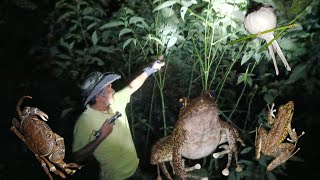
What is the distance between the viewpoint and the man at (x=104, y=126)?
1.87 meters

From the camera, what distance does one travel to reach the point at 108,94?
1868 millimetres

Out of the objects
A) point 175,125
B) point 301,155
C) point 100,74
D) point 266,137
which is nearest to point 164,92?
point 175,125

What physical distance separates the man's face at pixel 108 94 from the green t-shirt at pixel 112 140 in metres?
0.02

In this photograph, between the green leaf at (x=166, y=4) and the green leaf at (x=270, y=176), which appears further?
the green leaf at (x=270, y=176)

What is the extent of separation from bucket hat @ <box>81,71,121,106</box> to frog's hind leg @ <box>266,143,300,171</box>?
728mm

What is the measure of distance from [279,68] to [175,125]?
49cm

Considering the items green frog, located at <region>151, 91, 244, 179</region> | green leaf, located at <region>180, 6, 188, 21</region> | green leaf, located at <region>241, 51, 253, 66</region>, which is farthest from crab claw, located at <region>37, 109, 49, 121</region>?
green leaf, located at <region>241, 51, 253, 66</region>

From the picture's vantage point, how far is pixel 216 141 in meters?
1.95

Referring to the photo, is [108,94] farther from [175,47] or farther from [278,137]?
[278,137]

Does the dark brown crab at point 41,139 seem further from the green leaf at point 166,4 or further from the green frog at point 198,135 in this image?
the green leaf at point 166,4

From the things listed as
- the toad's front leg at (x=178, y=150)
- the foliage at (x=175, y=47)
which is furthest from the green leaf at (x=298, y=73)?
the toad's front leg at (x=178, y=150)

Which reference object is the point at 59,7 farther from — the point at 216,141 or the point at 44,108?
the point at 216,141

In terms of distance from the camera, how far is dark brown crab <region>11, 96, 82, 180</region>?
1.88 m

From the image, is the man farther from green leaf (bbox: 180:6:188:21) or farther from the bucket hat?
green leaf (bbox: 180:6:188:21)
